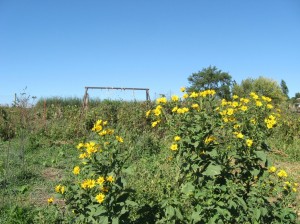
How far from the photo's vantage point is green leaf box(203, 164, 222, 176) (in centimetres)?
252

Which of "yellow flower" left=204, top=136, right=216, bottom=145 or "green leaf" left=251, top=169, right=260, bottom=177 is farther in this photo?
"green leaf" left=251, top=169, right=260, bottom=177

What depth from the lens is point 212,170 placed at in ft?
8.36

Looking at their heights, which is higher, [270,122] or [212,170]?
[270,122]

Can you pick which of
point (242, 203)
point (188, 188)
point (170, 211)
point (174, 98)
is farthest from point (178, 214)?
point (174, 98)

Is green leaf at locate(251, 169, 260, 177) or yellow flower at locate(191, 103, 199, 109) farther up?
yellow flower at locate(191, 103, 199, 109)

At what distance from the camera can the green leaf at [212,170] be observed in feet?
8.27

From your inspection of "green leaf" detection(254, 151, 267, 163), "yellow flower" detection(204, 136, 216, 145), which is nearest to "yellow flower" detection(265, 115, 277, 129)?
"green leaf" detection(254, 151, 267, 163)

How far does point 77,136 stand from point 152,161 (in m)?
3.94

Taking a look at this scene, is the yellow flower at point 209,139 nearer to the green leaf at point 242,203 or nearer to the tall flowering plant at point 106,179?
the green leaf at point 242,203

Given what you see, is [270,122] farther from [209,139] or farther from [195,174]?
[195,174]

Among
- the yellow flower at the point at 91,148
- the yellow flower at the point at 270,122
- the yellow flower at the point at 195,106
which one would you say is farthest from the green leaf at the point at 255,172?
the yellow flower at the point at 91,148

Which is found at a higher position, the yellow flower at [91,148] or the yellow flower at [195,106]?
the yellow flower at [195,106]

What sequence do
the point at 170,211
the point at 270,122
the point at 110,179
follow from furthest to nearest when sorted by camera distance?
the point at 270,122
the point at 170,211
the point at 110,179

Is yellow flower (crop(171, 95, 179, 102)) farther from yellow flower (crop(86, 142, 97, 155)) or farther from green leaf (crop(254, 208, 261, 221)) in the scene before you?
green leaf (crop(254, 208, 261, 221))
